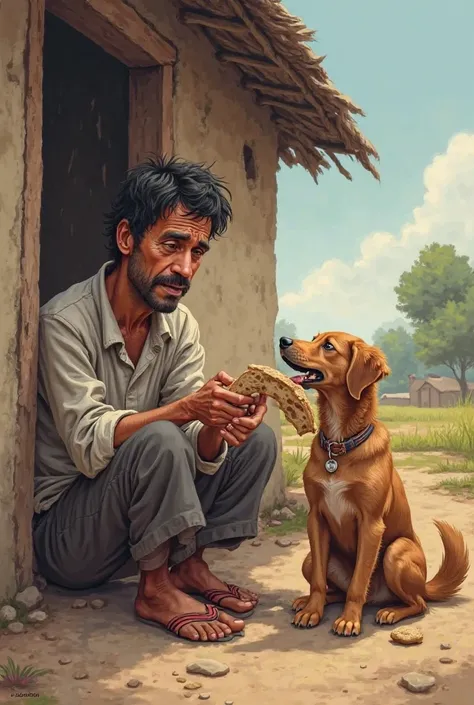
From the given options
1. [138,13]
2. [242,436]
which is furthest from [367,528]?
[138,13]

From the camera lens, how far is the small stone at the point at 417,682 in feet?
8.48

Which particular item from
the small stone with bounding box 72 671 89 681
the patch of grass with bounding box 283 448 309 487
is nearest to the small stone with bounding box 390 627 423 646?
the small stone with bounding box 72 671 89 681

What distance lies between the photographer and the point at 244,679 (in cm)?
271

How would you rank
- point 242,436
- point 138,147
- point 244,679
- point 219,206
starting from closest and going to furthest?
1. point 244,679
2. point 242,436
3. point 219,206
4. point 138,147

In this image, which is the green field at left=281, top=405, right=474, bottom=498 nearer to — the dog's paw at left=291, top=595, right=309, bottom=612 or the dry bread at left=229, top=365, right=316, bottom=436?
the dog's paw at left=291, top=595, right=309, bottom=612

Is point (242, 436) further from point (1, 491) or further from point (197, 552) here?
point (1, 491)

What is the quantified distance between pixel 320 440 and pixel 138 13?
2438mm

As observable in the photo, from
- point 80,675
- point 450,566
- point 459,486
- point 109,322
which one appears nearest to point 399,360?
point 459,486

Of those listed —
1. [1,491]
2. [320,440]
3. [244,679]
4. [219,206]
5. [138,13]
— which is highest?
[138,13]

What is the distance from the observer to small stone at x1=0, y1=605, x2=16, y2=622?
123 inches

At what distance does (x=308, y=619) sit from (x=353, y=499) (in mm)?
499

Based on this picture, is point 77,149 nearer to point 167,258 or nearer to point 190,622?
point 167,258

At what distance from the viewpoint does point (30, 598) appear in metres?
3.26

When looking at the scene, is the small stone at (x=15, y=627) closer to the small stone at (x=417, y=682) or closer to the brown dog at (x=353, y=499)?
the brown dog at (x=353, y=499)
